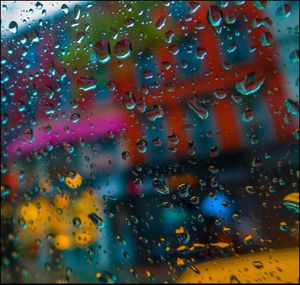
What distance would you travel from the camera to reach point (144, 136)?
2.70 feet

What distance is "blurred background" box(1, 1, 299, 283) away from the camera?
0.71 metres

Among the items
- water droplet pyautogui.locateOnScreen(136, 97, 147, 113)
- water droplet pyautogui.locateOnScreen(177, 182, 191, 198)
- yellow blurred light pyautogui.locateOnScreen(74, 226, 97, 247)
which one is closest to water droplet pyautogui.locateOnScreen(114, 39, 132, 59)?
water droplet pyautogui.locateOnScreen(136, 97, 147, 113)

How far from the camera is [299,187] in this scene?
26.4 inches

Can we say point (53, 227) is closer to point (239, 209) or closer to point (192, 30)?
point (239, 209)

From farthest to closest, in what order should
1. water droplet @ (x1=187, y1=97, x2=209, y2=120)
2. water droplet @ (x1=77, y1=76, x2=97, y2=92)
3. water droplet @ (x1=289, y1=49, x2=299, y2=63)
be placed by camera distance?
water droplet @ (x1=77, y1=76, x2=97, y2=92) < water droplet @ (x1=187, y1=97, x2=209, y2=120) < water droplet @ (x1=289, y1=49, x2=299, y2=63)

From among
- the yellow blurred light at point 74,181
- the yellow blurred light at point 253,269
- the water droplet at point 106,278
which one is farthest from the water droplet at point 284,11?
the water droplet at point 106,278

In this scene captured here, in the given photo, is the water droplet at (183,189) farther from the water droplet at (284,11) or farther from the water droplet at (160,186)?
the water droplet at (284,11)

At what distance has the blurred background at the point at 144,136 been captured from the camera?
71 cm

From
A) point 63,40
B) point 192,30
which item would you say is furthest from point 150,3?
point 63,40

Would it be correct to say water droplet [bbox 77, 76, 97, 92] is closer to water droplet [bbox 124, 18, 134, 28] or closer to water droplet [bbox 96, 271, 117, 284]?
water droplet [bbox 124, 18, 134, 28]

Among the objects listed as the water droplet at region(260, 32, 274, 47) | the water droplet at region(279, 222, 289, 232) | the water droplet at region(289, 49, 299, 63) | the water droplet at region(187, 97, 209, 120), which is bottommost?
the water droplet at region(279, 222, 289, 232)

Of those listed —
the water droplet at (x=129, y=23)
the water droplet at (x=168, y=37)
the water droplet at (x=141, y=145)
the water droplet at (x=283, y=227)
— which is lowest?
the water droplet at (x=283, y=227)

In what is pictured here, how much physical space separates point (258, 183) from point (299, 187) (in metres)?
0.08

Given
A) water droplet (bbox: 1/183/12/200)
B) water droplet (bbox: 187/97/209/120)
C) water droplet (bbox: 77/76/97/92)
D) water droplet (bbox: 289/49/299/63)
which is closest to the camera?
water droplet (bbox: 289/49/299/63)
